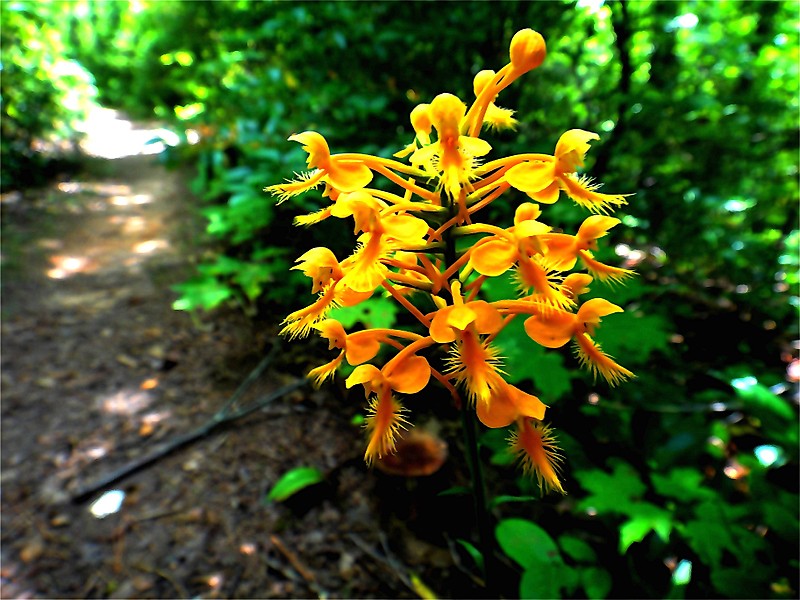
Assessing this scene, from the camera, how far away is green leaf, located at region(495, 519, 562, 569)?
68.5 inches

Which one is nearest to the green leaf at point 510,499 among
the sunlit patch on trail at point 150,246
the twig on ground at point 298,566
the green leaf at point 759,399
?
the twig on ground at point 298,566

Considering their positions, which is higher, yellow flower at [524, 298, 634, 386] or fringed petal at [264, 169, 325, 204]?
fringed petal at [264, 169, 325, 204]

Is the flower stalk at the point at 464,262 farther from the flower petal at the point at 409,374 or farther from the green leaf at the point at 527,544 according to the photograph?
the green leaf at the point at 527,544

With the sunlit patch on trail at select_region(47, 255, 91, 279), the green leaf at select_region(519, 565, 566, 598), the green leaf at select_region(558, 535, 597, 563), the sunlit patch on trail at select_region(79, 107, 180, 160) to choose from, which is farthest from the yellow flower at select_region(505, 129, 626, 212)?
the sunlit patch on trail at select_region(79, 107, 180, 160)

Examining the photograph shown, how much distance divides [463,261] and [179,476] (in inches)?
93.4

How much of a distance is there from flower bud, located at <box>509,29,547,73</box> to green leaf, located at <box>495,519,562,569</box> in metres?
1.68

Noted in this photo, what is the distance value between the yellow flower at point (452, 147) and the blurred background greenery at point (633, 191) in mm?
1171

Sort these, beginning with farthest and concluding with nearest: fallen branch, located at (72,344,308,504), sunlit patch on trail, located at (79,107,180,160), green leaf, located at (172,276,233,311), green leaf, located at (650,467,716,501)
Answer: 1. sunlit patch on trail, located at (79,107,180,160)
2. green leaf, located at (172,276,233,311)
3. fallen branch, located at (72,344,308,504)
4. green leaf, located at (650,467,716,501)

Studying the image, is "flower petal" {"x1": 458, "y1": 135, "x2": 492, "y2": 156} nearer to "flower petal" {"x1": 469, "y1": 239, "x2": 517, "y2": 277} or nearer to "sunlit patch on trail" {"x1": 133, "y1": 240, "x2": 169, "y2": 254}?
"flower petal" {"x1": 469, "y1": 239, "x2": 517, "y2": 277}

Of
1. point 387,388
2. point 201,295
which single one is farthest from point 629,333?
point 201,295

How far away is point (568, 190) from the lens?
41.9 inches

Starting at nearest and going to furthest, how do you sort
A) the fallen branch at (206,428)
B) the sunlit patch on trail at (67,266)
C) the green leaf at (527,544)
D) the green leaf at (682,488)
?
the green leaf at (527,544)
the green leaf at (682,488)
the fallen branch at (206,428)
the sunlit patch on trail at (67,266)

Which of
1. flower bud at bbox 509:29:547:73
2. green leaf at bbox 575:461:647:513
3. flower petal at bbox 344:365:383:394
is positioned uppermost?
flower bud at bbox 509:29:547:73

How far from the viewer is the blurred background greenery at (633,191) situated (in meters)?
2.15
